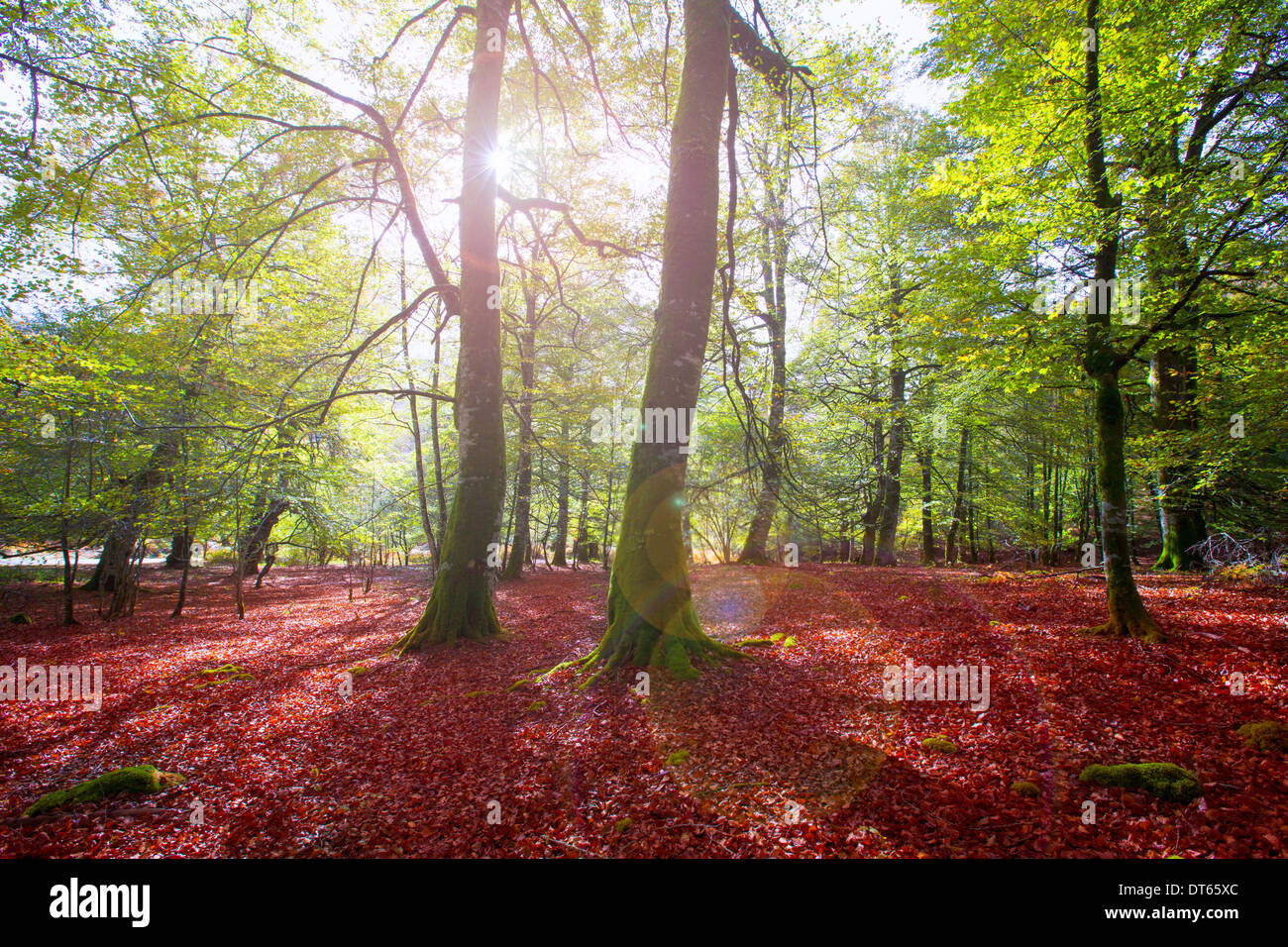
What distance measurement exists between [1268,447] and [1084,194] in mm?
6841

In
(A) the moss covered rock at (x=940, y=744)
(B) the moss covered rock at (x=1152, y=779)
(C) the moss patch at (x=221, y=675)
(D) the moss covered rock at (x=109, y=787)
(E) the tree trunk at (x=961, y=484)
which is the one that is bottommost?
(C) the moss patch at (x=221, y=675)

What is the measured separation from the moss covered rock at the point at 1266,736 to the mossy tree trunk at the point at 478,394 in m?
7.60

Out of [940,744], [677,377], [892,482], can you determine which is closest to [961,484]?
[892,482]

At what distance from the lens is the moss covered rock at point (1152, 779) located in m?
2.63

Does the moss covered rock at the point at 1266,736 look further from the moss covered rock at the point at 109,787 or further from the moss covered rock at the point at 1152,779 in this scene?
the moss covered rock at the point at 109,787

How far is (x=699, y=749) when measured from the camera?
3512 millimetres

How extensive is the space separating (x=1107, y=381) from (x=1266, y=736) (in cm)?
430

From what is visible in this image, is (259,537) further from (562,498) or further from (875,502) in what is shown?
(875,502)

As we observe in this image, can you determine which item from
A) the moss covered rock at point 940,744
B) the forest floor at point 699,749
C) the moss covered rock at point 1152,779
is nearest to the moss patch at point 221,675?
the forest floor at point 699,749

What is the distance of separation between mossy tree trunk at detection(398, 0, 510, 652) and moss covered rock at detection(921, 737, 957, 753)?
584cm

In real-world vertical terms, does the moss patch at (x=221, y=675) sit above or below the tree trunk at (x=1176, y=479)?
below

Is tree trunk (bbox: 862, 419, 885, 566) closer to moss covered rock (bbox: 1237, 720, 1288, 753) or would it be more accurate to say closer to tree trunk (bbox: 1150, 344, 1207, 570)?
tree trunk (bbox: 1150, 344, 1207, 570)

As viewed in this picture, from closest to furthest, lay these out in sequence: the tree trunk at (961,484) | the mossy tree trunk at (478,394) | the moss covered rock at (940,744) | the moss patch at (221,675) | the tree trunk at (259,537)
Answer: the moss covered rock at (940,744)
the moss patch at (221,675)
the mossy tree trunk at (478,394)
the tree trunk at (259,537)
the tree trunk at (961,484)

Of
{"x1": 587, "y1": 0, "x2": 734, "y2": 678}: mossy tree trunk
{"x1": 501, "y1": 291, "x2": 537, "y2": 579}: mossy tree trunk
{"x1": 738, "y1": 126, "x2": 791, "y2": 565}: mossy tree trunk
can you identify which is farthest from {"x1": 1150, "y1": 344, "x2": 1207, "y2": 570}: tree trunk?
{"x1": 501, "y1": 291, "x2": 537, "y2": 579}: mossy tree trunk
